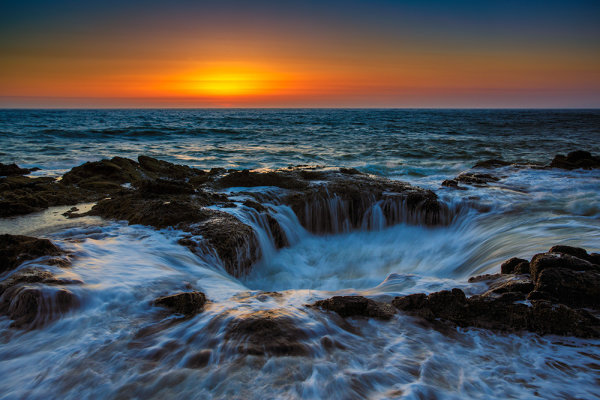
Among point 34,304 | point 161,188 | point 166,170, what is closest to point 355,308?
point 34,304

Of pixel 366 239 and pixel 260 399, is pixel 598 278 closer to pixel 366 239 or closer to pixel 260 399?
pixel 260 399

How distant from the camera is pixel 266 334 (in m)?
2.66

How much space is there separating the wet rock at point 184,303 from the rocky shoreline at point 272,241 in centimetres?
1

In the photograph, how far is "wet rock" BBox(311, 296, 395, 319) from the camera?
3098 millimetres

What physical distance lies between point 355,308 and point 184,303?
59.4 inches

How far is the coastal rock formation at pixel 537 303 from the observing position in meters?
2.78

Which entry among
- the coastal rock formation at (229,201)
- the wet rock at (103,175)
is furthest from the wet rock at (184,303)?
the wet rock at (103,175)

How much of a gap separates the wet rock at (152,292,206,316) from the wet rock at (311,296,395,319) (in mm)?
1068

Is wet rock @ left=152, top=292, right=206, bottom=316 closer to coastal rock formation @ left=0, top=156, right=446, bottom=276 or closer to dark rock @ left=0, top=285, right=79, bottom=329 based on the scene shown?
dark rock @ left=0, top=285, right=79, bottom=329

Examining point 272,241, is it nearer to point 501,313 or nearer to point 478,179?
point 501,313

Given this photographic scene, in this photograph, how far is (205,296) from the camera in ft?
11.2

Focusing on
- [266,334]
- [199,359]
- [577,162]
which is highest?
[577,162]

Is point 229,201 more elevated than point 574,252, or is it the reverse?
point 574,252

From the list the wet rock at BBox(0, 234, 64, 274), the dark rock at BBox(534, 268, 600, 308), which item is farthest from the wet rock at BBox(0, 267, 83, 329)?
the dark rock at BBox(534, 268, 600, 308)
